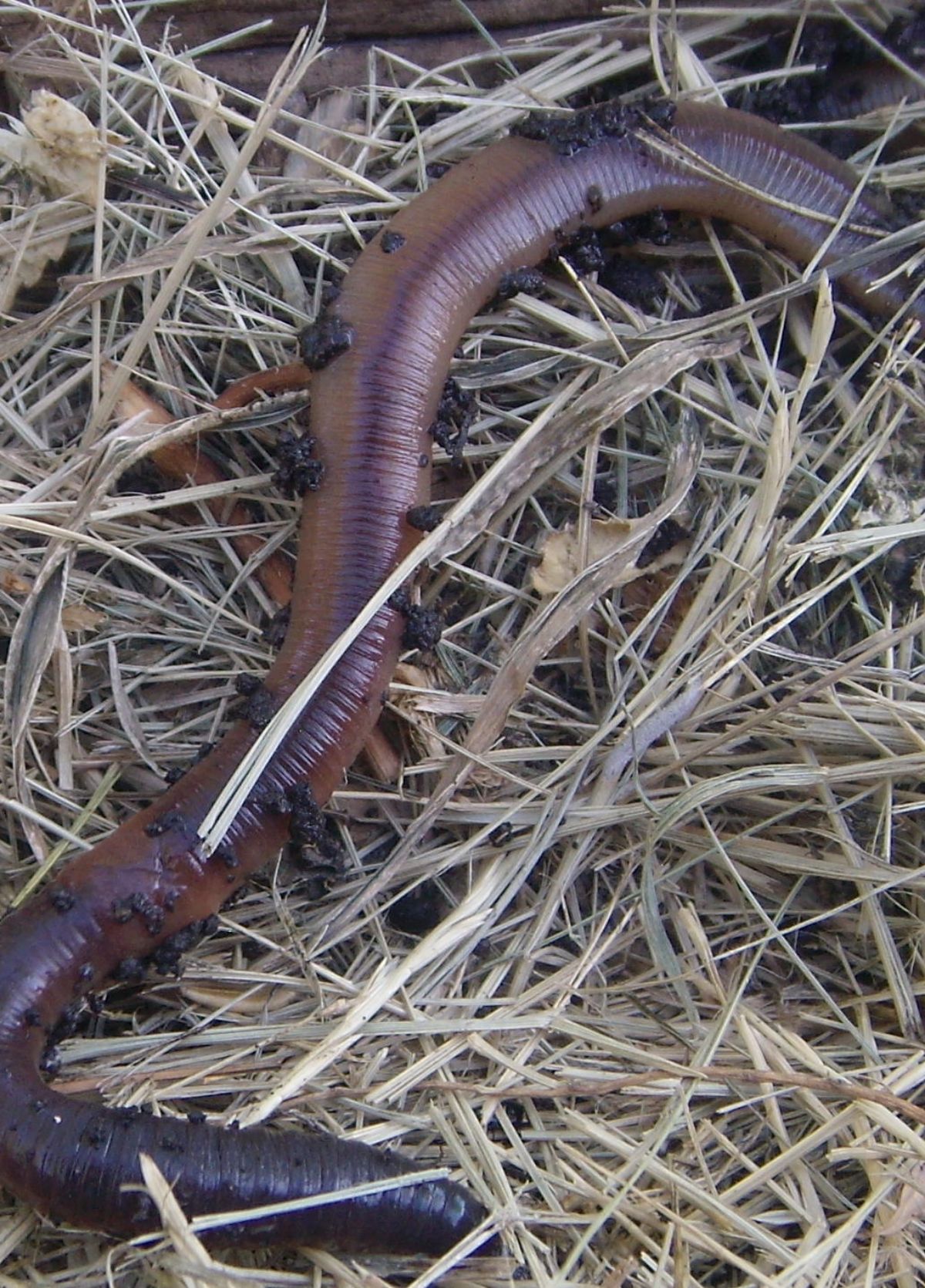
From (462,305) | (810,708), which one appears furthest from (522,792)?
(462,305)

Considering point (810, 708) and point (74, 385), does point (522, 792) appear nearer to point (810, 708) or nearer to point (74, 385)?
point (810, 708)

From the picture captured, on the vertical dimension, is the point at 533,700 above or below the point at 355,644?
below

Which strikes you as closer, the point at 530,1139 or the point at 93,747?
the point at 530,1139

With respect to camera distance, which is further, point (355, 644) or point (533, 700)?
point (533, 700)

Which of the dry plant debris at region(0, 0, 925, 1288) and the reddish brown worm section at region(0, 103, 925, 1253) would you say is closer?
the reddish brown worm section at region(0, 103, 925, 1253)
